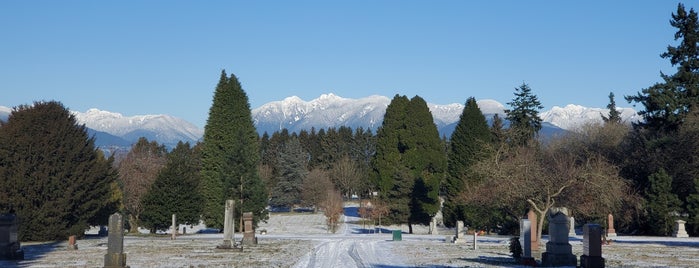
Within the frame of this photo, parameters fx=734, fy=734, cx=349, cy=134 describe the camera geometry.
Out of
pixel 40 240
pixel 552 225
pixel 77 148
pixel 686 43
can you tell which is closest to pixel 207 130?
pixel 77 148

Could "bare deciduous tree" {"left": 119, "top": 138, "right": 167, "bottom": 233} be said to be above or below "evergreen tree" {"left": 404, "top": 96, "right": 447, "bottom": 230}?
below

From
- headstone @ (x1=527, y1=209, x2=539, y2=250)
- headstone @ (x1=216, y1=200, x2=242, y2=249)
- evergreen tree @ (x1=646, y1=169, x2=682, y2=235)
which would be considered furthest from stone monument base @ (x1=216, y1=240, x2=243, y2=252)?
evergreen tree @ (x1=646, y1=169, x2=682, y2=235)

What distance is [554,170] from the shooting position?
148 feet

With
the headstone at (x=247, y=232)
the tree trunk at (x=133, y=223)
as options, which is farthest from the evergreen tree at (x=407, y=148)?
the headstone at (x=247, y=232)

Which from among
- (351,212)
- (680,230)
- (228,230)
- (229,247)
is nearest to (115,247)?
(229,247)

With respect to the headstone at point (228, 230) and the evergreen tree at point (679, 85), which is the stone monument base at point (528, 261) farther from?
the evergreen tree at point (679, 85)

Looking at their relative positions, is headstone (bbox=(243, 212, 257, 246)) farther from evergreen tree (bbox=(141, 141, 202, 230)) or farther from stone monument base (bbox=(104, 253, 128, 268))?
evergreen tree (bbox=(141, 141, 202, 230))

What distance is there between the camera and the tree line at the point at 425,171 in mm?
40750

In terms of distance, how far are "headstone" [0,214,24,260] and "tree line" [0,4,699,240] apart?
13.5m

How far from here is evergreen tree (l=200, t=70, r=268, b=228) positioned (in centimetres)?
5516

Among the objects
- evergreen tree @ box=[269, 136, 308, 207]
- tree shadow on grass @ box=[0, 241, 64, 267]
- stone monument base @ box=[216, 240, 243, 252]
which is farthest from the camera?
evergreen tree @ box=[269, 136, 308, 207]

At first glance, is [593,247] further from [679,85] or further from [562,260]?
[679,85]

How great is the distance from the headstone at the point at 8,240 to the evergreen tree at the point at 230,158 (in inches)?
1094

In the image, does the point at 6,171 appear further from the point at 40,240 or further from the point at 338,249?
the point at 338,249
